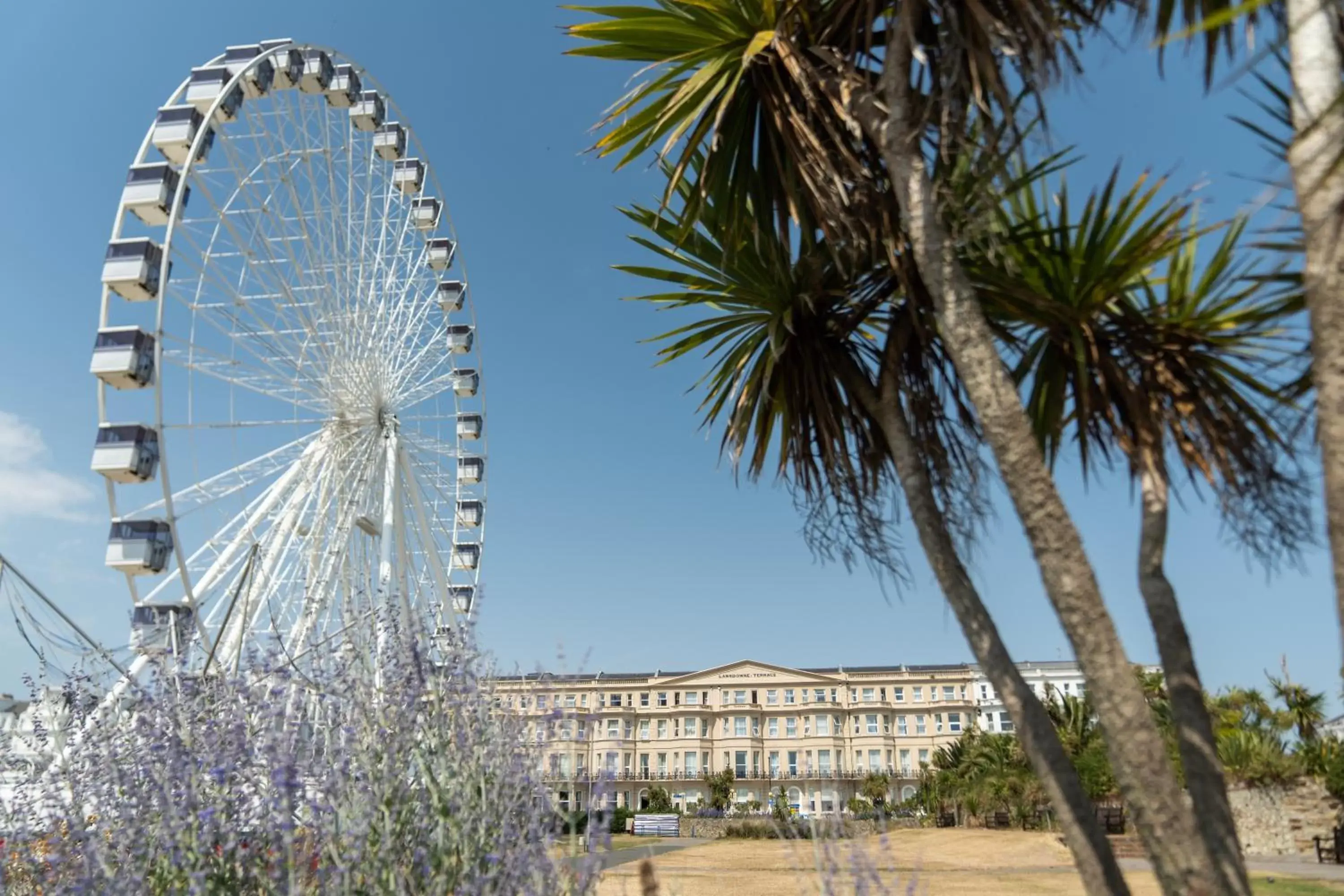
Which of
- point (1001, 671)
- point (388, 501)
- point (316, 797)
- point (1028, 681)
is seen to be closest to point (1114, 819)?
point (388, 501)

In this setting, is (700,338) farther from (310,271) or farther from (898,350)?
(310,271)

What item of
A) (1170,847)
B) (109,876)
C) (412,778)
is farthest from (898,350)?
(109,876)

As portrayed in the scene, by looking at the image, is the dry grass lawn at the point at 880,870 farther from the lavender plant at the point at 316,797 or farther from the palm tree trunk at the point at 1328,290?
the palm tree trunk at the point at 1328,290

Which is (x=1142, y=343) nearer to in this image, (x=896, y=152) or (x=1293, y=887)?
(x=896, y=152)

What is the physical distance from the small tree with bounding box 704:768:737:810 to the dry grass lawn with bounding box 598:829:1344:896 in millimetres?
40027

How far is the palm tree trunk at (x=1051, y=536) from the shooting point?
2486 millimetres

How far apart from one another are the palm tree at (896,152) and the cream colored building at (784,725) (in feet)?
213

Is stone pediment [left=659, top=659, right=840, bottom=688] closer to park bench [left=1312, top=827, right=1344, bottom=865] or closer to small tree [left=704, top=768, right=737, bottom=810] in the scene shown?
small tree [left=704, top=768, right=737, bottom=810]

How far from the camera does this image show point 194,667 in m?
4.86

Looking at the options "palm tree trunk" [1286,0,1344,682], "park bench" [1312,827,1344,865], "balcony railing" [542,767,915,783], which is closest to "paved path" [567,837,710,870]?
"palm tree trunk" [1286,0,1344,682]

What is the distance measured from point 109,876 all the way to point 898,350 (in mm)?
3293

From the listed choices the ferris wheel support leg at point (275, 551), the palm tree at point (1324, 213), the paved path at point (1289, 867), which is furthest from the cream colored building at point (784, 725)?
the palm tree at point (1324, 213)

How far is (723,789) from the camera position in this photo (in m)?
62.8

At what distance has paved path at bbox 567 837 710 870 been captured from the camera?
326 cm
